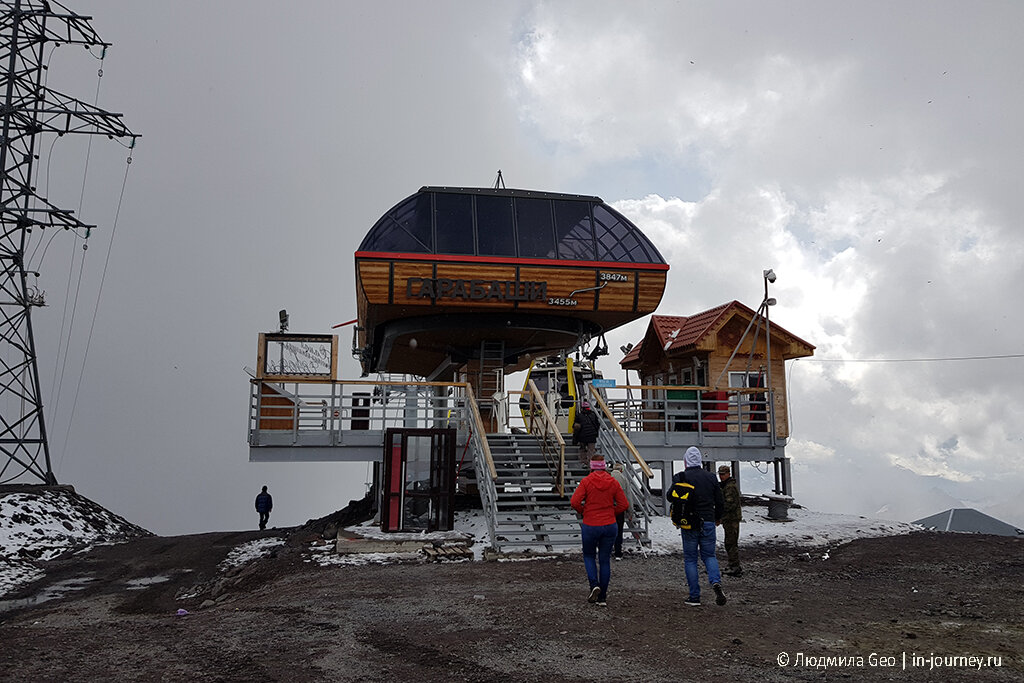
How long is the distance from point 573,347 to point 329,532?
34.7 feet

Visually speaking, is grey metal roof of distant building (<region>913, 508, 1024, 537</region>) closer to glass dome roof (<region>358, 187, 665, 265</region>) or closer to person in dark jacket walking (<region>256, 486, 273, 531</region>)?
glass dome roof (<region>358, 187, 665, 265</region>)

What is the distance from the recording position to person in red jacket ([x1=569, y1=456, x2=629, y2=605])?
819 cm

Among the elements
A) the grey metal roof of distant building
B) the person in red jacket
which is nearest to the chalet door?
the person in red jacket

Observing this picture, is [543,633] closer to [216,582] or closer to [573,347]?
[216,582]

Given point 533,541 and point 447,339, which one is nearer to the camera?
point 533,541

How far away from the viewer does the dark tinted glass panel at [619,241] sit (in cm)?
1970

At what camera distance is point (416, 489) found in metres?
16.3

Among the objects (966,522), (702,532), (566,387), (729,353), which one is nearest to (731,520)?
(702,532)

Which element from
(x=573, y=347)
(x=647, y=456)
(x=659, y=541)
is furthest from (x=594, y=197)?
(x=659, y=541)

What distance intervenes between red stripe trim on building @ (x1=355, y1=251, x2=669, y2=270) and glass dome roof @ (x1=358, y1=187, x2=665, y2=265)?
12 centimetres

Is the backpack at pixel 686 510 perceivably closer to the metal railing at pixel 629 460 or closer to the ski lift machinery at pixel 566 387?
the metal railing at pixel 629 460

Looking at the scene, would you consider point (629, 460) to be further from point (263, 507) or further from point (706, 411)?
point (263, 507)

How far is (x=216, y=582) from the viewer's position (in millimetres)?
13289

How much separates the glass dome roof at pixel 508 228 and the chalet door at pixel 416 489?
5.14m
